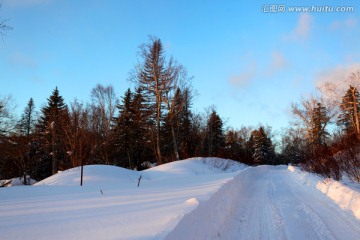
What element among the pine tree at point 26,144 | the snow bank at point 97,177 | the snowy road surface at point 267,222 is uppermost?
the pine tree at point 26,144

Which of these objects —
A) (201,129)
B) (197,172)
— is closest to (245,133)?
(201,129)

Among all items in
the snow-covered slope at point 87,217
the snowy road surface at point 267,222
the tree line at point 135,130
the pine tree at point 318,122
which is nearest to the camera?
the snow-covered slope at point 87,217

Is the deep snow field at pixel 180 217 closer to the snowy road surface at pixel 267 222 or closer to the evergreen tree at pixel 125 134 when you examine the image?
the snowy road surface at pixel 267 222

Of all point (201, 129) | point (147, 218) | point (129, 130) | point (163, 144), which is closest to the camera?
point (147, 218)

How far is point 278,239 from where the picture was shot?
18.2 ft

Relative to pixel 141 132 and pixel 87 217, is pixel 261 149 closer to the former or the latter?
pixel 141 132

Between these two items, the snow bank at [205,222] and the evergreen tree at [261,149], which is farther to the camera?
the evergreen tree at [261,149]

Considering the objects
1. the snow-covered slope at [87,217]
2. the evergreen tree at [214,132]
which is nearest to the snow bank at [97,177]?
the snow-covered slope at [87,217]

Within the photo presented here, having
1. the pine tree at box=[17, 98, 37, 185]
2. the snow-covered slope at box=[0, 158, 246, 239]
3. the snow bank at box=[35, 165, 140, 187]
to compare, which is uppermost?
the pine tree at box=[17, 98, 37, 185]

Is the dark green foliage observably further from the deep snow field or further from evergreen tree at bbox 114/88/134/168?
the deep snow field

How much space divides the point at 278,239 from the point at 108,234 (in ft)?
11.2

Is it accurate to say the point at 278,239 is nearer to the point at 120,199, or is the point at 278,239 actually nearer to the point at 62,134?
the point at 120,199

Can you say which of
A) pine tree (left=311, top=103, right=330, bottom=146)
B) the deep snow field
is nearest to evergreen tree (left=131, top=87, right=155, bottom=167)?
pine tree (left=311, top=103, right=330, bottom=146)

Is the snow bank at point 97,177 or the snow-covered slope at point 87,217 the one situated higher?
the snow bank at point 97,177
